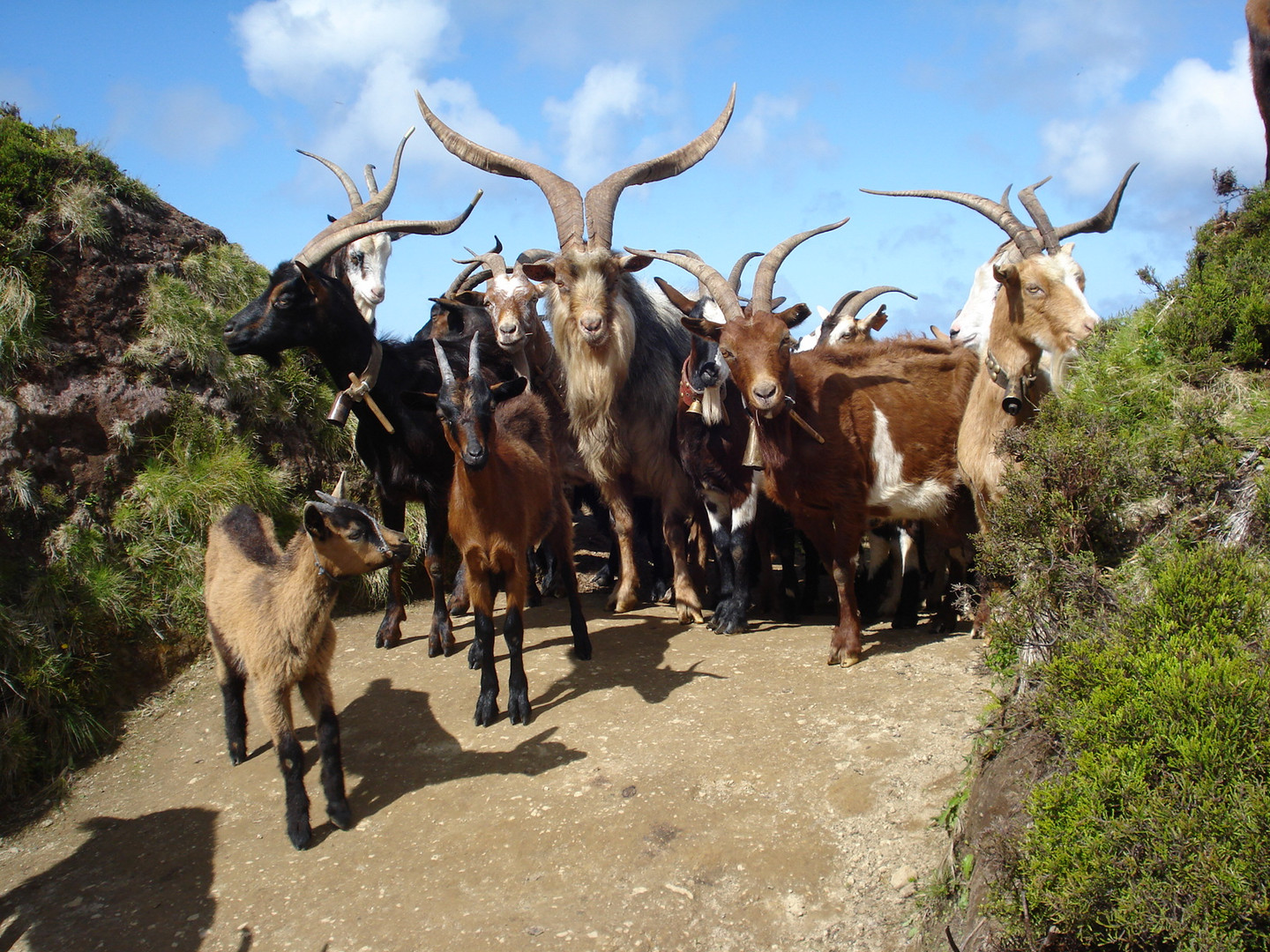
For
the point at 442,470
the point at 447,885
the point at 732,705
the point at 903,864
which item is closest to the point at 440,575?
the point at 442,470

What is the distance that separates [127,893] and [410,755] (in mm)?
1443

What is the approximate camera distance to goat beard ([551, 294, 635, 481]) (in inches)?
271

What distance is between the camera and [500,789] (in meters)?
4.50

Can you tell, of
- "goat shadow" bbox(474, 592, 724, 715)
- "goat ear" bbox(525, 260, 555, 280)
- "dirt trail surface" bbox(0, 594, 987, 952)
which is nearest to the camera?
"dirt trail surface" bbox(0, 594, 987, 952)

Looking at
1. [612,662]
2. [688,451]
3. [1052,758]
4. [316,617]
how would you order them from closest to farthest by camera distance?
[1052,758] < [316,617] < [612,662] < [688,451]

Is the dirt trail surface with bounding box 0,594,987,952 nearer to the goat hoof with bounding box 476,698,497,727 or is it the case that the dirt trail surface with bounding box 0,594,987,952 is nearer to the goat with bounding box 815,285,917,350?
the goat hoof with bounding box 476,698,497,727

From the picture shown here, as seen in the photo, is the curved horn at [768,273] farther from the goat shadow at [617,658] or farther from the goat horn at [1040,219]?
the goat shadow at [617,658]

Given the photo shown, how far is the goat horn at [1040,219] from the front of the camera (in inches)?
204

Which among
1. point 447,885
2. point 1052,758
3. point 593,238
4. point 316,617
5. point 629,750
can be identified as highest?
point 593,238

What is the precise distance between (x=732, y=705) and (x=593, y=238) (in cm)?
377

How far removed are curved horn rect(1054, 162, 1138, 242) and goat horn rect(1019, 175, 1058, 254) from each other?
13 centimetres

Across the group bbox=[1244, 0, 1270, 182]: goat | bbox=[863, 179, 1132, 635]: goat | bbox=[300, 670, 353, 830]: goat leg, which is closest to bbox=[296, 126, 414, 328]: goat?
bbox=[300, 670, 353, 830]: goat leg

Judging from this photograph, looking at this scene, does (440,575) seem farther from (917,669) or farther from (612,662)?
(917,669)

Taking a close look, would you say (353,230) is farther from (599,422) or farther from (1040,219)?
(1040,219)
